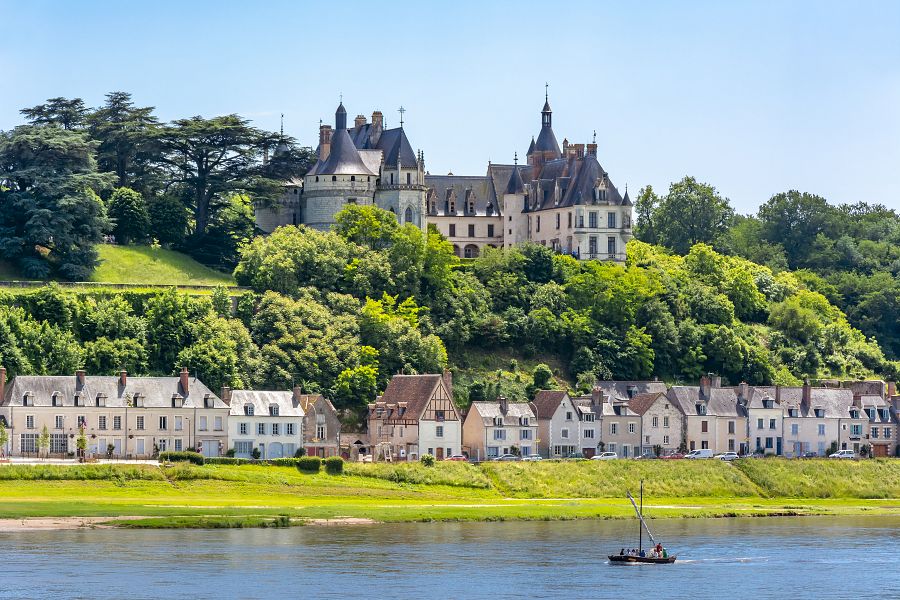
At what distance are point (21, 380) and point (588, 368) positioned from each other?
46157 mm

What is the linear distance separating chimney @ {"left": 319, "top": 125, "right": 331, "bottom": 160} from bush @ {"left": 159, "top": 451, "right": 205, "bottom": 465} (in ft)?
168

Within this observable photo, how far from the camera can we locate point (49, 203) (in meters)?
146

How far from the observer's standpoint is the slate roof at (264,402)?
124 m

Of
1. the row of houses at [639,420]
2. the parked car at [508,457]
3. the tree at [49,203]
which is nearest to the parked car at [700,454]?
the row of houses at [639,420]

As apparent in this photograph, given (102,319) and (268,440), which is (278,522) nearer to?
(268,440)

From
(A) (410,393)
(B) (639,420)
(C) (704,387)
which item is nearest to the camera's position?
(A) (410,393)

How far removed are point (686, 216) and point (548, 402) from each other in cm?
6090

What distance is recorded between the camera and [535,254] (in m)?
160

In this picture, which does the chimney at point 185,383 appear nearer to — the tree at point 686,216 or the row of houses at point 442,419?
the row of houses at point 442,419

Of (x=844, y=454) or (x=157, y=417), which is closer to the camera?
(x=157, y=417)

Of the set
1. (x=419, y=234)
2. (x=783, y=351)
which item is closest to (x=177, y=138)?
(x=419, y=234)

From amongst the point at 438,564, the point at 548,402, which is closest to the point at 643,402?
the point at 548,402

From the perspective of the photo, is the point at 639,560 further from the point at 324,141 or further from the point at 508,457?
the point at 324,141

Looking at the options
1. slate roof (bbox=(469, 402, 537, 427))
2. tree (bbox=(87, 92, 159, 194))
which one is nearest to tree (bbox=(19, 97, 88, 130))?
tree (bbox=(87, 92, 159, 194))
